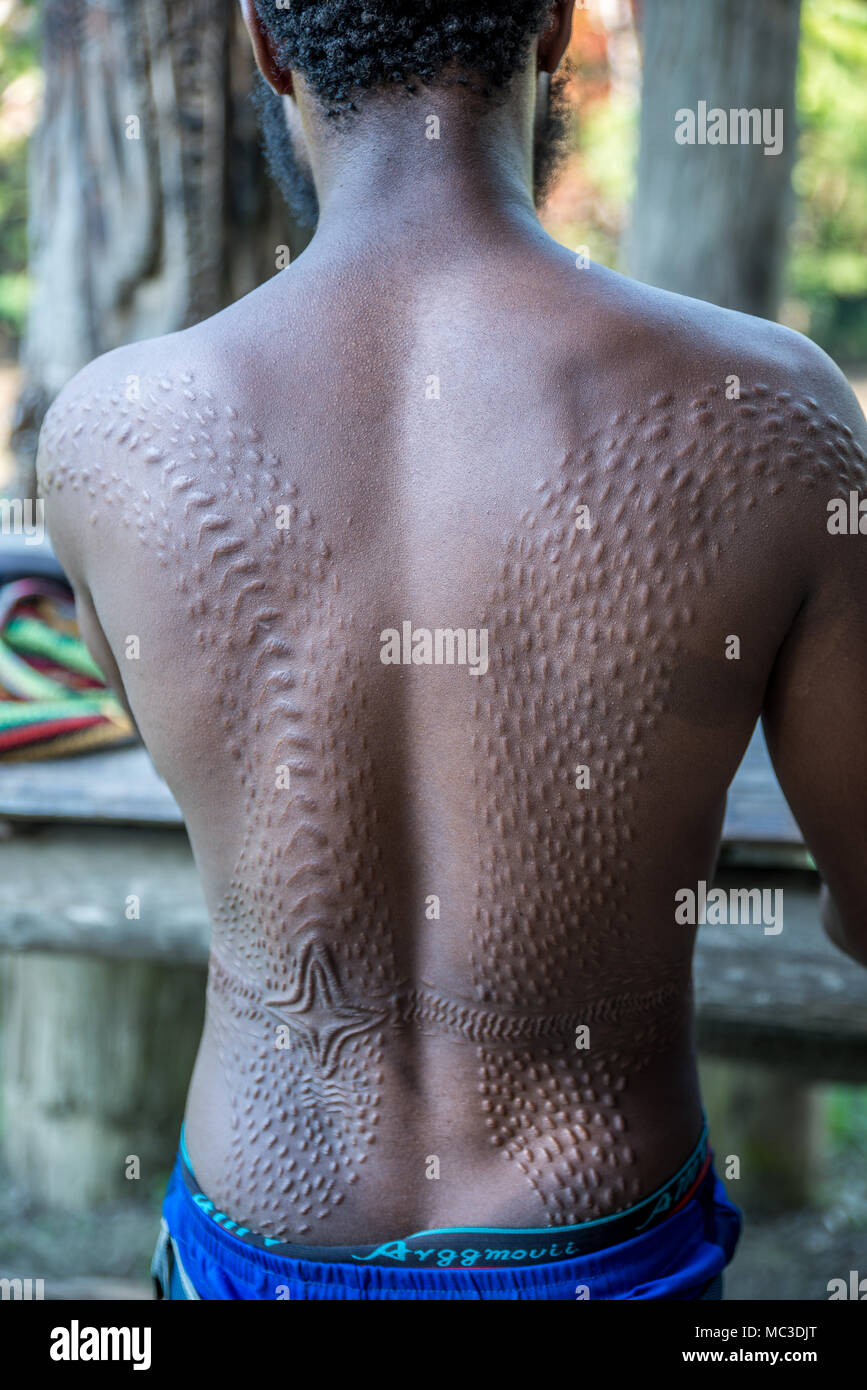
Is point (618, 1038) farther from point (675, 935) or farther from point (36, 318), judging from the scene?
point (36, 318)

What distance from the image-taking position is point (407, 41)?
1072 mm

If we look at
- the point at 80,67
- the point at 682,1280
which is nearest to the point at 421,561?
the point at 682,1280

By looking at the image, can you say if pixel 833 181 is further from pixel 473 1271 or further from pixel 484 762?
pixel 473 1271

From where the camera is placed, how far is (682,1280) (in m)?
1.23

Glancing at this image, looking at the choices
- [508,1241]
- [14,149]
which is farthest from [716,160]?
[14,149]

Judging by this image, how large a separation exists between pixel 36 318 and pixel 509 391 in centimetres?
208

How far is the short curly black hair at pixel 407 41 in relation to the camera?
3.50ft

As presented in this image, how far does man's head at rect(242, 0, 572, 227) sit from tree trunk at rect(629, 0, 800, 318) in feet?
6.16

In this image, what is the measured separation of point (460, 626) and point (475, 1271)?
636mm

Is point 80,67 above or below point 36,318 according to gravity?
above

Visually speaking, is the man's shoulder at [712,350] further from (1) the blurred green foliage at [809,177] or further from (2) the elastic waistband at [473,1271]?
(1) the blurred green foliage at [809,177]

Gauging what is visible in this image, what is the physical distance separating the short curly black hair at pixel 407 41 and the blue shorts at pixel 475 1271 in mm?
1124

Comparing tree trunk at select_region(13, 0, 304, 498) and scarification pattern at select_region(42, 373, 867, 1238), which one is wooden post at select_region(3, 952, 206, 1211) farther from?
scarification pattern at select_region(42, 373, 867, 1238)
